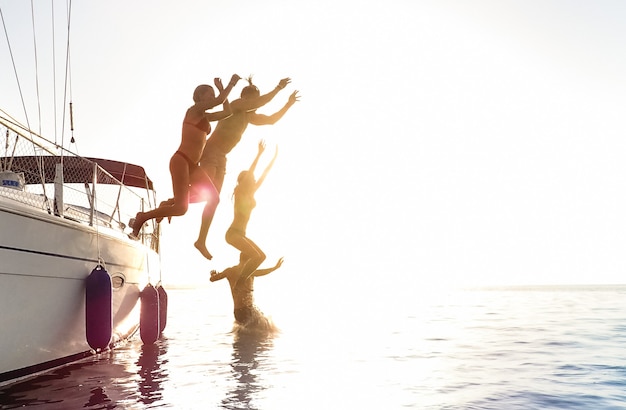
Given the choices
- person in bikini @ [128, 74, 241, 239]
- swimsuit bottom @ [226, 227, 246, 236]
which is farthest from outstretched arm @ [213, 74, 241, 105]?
swimsuit bottom @ [226, 227, 246, 236]

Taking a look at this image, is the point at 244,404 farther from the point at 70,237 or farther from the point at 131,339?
the point at 131,339

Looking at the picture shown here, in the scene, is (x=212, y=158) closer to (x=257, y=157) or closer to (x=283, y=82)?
(x=283, y=82)

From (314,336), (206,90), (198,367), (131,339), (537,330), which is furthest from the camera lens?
(537,330)

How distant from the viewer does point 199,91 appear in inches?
279

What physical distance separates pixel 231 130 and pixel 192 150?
0.99 metres

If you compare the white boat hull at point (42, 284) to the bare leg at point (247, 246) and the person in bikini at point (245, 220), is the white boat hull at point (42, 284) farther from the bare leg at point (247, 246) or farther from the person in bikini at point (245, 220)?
the person in bikini at point (245, 220)

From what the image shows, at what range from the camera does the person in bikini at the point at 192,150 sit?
7004 mm

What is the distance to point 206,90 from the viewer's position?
7.05 metres

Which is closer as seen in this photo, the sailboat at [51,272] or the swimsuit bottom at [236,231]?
the sailboat at [51,272]

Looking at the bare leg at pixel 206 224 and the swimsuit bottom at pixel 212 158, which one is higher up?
the swimsuit bottom at pixel 212 158

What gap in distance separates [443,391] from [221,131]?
4.40 meters

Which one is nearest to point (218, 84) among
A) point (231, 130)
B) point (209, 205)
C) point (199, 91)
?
point (199, 91)

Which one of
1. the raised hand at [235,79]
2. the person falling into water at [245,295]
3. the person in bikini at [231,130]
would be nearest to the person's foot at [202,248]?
the person in bikini at [231,130]

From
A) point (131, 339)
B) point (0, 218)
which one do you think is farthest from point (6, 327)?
point (131, 339)
